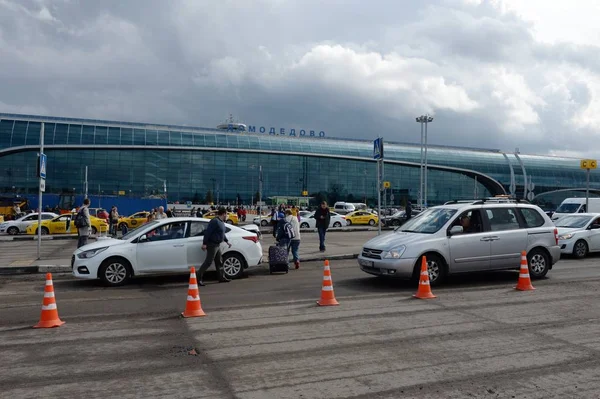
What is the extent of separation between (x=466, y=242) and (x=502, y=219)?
4.11ft

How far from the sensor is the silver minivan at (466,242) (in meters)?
10.5

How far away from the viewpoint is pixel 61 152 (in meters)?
86.9

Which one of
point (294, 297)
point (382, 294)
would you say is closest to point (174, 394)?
point (294, 297)

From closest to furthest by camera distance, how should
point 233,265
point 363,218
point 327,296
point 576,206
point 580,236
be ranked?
point 327,296
point 233,265
point 580,236
point 576,206
point 363,218

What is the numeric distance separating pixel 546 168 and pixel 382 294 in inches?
4815

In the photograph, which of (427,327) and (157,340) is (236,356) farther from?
(427,327)

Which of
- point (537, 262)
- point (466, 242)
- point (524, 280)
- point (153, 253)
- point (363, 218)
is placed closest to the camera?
point (524, 280)

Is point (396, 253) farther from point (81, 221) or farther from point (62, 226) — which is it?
point (62, 226)

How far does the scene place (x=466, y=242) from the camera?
1088 centimetres

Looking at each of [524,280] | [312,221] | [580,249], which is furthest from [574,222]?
[312,221]

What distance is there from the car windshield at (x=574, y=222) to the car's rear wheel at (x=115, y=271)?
46.7 feet

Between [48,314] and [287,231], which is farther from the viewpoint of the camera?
[287,231]

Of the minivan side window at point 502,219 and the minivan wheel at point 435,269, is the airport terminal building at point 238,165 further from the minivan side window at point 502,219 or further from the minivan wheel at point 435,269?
the minivan wheel at point 435,269

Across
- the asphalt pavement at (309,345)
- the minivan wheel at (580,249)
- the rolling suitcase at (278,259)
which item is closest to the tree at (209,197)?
the minivan wheel at (580,249)
